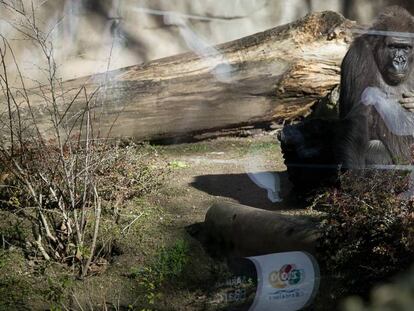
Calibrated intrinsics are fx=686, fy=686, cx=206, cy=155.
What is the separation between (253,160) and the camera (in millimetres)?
5852

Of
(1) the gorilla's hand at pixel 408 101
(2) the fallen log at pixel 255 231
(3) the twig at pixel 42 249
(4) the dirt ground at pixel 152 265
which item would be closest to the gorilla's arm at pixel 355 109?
(1) the gorilla's hand at pixel 408 101

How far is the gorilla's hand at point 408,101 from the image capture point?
4090 millimetres

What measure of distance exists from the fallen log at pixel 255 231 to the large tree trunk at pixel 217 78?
79.9 inches

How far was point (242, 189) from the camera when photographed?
4.97 m

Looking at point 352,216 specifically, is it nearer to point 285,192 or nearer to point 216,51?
point 285,192

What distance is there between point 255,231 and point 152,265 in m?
0.66

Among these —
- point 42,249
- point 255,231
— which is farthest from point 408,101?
point 42,249

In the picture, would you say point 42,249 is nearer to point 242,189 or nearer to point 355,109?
point 242,189

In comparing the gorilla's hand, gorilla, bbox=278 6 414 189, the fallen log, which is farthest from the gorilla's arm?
the fallen log

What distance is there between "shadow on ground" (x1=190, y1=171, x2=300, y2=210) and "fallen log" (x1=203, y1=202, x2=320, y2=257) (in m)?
0.60

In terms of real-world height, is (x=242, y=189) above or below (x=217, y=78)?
below

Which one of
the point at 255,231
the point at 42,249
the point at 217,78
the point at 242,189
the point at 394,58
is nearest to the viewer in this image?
the point at 255,231

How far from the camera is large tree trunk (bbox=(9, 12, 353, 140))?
5836 millimetres

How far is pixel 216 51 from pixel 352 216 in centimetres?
313
